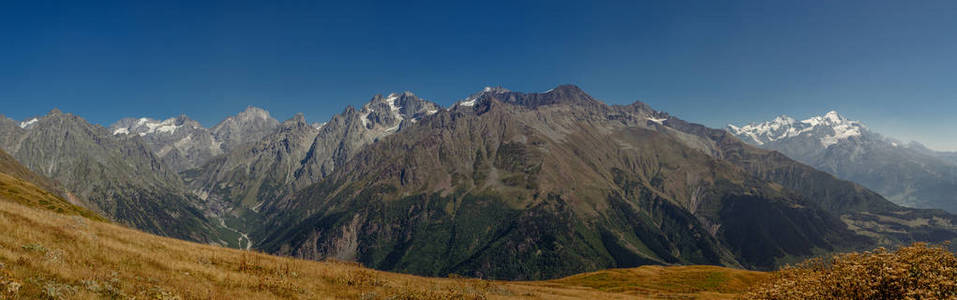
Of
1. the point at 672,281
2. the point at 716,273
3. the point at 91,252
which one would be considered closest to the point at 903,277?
the point at 91,252

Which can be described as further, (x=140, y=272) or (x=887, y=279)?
(x=887, y=279)

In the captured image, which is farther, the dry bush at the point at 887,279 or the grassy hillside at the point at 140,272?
the dry bush at the point at 887,279

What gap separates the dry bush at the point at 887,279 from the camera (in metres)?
17.8

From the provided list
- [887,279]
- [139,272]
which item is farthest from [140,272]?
[887,279]

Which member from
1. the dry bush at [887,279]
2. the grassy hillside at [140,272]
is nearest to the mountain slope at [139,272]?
the grassy hillside at [140,272]

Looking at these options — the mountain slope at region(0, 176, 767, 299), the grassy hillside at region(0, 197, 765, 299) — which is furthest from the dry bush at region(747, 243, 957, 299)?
the grassy hillside at region(0, 197, 765, 299)

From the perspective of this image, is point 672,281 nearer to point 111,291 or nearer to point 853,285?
point 853,285

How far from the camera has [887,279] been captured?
18844 mm

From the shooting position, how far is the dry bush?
58.3ft

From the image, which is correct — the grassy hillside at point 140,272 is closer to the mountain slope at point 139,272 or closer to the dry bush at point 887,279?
the mountain slope at point 139,272

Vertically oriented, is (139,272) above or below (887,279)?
above

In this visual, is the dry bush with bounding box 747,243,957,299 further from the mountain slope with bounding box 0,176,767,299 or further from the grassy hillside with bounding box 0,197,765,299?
the grassy hillside with bounding box 0,197,765,299

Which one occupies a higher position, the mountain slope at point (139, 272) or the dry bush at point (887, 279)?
the mountain slope at point (139, 272)

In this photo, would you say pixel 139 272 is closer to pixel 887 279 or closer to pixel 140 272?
pixel 140 272
